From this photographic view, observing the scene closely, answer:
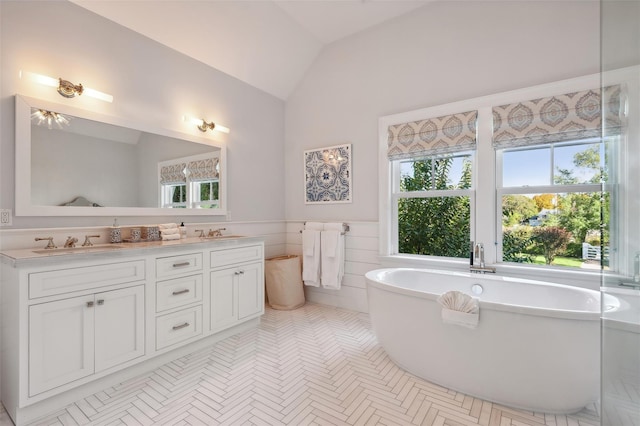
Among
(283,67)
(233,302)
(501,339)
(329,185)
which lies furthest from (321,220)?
(501,339)

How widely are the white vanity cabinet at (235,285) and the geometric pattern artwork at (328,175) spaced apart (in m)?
1.10

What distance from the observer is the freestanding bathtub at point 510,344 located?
1.61 m

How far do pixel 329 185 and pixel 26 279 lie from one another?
2.78 meters

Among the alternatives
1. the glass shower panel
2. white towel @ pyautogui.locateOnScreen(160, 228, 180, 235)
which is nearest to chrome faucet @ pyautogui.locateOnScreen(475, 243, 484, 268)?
the glass shower panel

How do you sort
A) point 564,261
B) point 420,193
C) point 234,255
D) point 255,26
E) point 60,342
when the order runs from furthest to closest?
point 420,193 → point 255,26 → point 234,255 → point 564,261 → point 60,342

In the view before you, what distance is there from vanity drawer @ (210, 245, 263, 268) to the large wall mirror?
2.03ft

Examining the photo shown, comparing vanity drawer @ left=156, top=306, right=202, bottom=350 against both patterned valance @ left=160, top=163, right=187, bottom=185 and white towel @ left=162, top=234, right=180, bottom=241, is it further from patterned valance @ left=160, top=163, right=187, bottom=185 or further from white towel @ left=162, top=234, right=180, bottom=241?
patterned valance @ left=160, top=163, right=187, bottom=185

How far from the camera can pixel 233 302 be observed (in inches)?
109

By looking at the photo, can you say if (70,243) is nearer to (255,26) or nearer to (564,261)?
(255,26)

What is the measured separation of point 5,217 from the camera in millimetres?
1897

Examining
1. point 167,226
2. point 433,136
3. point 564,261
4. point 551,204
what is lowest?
point 564,261

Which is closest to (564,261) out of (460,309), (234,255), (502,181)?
(502,181)

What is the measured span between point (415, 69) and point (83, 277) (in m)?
3.34

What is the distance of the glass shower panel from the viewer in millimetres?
947
